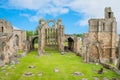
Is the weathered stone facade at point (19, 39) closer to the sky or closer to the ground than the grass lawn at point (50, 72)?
closer to the sky

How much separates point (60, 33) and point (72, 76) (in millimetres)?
31466

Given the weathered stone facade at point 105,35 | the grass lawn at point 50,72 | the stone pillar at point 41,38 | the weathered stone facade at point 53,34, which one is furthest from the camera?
the weathered stone facade at point 53,34

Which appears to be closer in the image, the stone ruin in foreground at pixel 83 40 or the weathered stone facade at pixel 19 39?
the stone ruin in foreground at pixel 83 40

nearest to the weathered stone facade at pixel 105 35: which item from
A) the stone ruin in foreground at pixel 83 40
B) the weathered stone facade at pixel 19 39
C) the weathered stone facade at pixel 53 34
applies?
the stone ruin in foreground at pixel 83 40

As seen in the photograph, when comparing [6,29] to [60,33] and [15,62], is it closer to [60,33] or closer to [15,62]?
[60,33]

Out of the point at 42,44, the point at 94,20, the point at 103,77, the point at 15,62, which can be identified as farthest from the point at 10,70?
the point at 94,20

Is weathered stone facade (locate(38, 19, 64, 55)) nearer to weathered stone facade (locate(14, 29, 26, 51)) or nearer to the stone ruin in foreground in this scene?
the stone ruin in foreground

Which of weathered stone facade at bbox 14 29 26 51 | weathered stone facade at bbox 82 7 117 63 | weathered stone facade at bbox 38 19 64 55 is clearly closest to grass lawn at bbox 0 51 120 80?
weathered stone facade at bbox 82 7 117 63

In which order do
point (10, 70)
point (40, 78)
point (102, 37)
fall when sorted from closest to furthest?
1. point (40, 78)
2. point (10, 70)
3. point (102, 37)

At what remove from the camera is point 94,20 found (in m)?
55.5

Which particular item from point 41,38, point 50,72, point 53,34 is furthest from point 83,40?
point 50,72

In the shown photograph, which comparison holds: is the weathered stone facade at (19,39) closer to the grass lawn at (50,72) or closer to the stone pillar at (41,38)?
the stone pillar at (41,38)

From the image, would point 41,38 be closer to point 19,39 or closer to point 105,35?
point 19,39

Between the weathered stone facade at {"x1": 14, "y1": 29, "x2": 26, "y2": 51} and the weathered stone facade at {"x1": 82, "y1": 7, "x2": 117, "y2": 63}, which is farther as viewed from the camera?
the weathered stone facade at {"x1": 14, "y1": 29, "x2": 26, "y2": 51}
